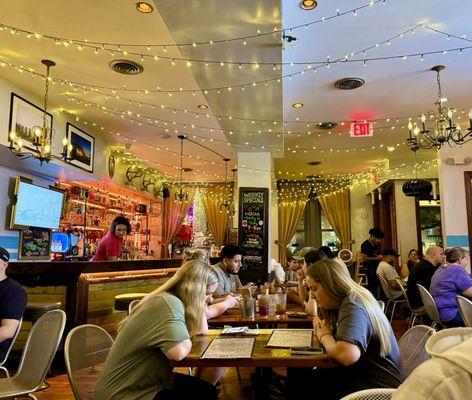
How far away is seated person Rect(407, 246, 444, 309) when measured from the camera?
5.69 metres

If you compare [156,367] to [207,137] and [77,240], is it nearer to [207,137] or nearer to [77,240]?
[207,137]

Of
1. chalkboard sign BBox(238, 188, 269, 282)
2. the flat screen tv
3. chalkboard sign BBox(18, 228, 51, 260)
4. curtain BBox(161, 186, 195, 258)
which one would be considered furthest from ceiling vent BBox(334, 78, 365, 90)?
curtain BBox(161, 186, 195, 258)

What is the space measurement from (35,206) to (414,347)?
6.07 meters

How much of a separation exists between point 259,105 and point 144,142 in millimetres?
3674

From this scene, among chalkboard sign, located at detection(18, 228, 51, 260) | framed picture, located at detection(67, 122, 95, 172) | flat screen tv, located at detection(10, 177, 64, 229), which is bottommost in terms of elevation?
chalkboard sign, located at detection(18, 228, 51, 260)

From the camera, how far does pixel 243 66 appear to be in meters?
4.51

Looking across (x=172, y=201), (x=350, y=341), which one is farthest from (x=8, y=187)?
(x=172, y=201)

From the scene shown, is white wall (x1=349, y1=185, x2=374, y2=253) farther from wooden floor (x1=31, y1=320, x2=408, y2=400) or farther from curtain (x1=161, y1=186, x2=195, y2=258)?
wooden floor (x1=31, y1=320, x2=408, y2=400)

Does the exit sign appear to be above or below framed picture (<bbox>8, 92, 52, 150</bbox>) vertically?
above

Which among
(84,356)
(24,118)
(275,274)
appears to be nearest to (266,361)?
(84,356)

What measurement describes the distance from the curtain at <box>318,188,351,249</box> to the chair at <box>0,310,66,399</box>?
11083 mm

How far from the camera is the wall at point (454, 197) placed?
7.59 m

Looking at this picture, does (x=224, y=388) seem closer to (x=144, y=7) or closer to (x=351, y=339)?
(x=351, y=339)

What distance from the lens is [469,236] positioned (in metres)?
7.54
